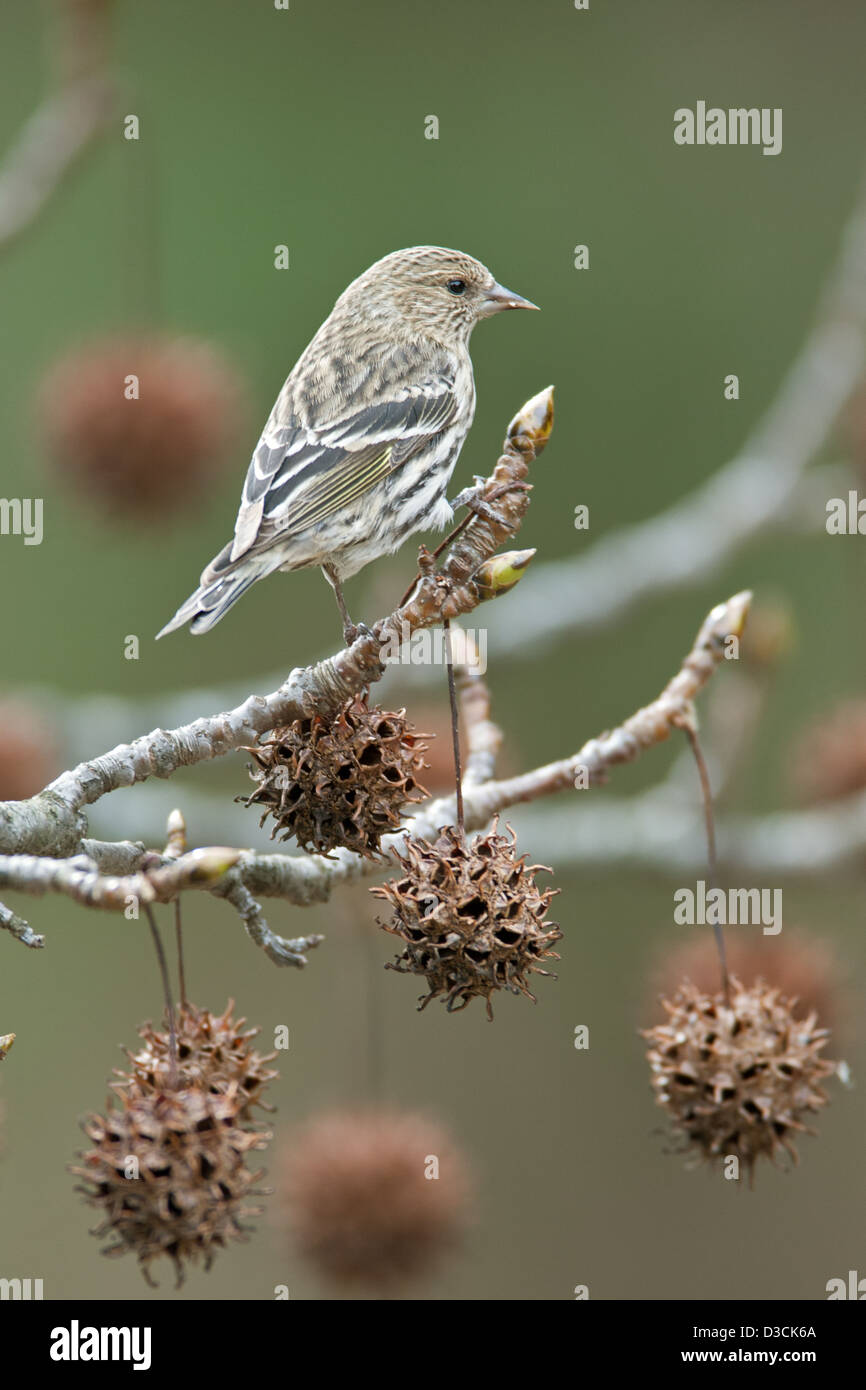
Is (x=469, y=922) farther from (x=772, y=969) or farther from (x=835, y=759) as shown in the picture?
(x=835, y=759)

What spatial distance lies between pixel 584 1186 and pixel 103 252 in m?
4.62

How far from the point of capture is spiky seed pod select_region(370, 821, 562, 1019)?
2.01 m

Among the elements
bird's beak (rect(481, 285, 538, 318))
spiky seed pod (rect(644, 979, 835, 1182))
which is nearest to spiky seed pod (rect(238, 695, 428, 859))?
spiky seed pod (rect(644, 979, 835, 1182))

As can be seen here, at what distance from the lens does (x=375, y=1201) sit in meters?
3.63

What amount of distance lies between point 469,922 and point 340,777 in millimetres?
294

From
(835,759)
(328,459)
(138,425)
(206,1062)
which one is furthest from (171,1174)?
(835,759)

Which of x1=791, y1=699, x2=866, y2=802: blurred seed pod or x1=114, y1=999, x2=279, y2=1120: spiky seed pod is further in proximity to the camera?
x1=791, y1=699, x2=866, y2=802: blurred seed pod

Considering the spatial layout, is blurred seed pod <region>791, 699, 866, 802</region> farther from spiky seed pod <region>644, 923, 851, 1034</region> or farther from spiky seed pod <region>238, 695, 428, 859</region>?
spiky seed pod <region>238, 695, 428, 859</region>

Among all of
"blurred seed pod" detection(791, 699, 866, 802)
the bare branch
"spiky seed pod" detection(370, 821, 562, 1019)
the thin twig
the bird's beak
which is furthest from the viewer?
"blurred seed pod" detection(791, 699, 866, 802)

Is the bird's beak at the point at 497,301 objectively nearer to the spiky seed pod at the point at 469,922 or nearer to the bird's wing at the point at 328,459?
the bird's wing at the point at 328,459

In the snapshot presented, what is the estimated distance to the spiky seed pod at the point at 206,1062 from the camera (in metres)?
1.98

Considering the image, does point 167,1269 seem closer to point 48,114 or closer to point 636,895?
point 636,895

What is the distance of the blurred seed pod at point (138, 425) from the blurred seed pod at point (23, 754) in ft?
2.21

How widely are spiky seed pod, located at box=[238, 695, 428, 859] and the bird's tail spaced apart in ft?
0.80
